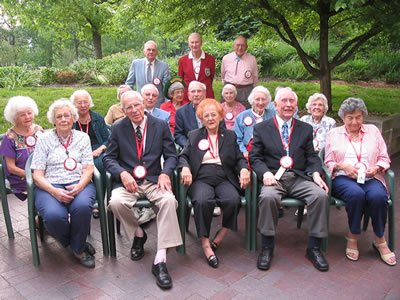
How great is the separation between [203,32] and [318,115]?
12.2ft

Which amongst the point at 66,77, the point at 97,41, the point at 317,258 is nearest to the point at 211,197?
the point at 317,258

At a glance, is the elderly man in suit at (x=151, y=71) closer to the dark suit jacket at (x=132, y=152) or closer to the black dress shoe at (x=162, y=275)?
the dark suit jacket at (x=132, y=152)

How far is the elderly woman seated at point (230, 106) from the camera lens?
4.87 meters

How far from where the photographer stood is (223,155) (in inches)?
147

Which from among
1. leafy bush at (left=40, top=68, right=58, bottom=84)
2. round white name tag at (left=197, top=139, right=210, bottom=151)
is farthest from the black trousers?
Answer: leafy bush at (left=40, top=68, right=58, bottom=84)

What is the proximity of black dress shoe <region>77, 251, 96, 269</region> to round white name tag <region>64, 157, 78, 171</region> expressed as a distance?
779 millimetres

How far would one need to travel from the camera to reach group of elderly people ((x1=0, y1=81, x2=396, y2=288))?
3.40 meters

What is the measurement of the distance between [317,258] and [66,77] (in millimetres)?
9970

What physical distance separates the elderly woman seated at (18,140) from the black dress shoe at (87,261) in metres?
1.01

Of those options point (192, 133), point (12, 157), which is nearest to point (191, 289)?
point (192, 133)

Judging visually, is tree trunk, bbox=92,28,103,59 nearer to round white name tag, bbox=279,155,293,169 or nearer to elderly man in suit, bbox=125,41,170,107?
elderly man in suit, bbox=125,41,170,107

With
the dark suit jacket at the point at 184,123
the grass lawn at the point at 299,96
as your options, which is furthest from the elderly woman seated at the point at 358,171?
the grass lawn at the point at 299,96

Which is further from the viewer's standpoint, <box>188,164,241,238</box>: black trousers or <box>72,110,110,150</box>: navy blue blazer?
<box>72,110,110,150</box>: navy blue blazer

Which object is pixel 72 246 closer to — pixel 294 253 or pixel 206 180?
pixel 206 180
